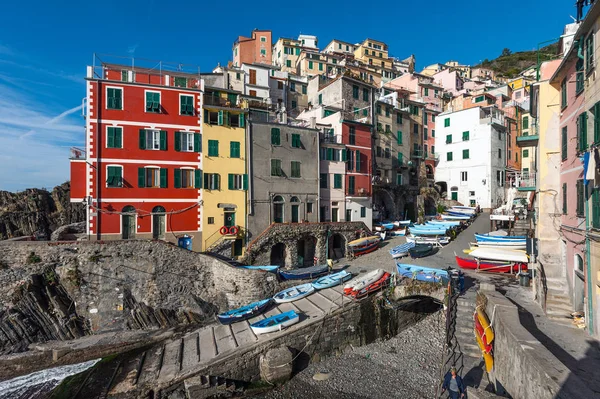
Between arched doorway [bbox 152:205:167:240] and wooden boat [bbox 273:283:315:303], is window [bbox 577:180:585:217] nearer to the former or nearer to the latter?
wooden boat [bbox 273:283:315:303]

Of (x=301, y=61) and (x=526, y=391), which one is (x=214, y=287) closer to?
(x=526, y=391)

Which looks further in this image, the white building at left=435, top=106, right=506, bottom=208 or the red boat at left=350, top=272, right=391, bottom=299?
the white building at left=435, top=106, right=506, bottom=208

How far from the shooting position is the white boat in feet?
69.0

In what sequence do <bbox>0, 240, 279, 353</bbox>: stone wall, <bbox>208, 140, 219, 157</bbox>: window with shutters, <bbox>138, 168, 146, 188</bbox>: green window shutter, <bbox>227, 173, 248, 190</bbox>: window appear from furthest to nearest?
<bbox>227, 173, 248, 190</bbox>: window
<bbox>208, 140, 219, 157</bbox>: window with shutters
<bbox>138, 168, 146, 188</bbox>: green window shutter
<bbox>0, 240, 279, 353</bbox>: stone wall

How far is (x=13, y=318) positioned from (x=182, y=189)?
13747mm

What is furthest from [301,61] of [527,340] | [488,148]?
[527,340]

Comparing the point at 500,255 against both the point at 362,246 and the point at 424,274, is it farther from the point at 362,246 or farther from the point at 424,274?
the point at 362,246

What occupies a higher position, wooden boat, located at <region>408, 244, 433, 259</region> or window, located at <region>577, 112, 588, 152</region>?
window, located at <region>577, 112, 588, 152</region>

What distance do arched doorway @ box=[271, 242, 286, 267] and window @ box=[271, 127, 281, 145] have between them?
402 inches

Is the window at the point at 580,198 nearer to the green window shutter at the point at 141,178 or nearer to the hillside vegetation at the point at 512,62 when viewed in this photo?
the green window shutter at the point at 141,178

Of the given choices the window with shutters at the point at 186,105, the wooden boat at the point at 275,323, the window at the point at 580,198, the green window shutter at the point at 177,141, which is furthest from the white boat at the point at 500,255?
the window with shutters at the point at 186,105

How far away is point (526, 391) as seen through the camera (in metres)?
8.48

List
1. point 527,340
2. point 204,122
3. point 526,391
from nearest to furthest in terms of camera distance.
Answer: point 526,391 < point 527,340 < point 204,122

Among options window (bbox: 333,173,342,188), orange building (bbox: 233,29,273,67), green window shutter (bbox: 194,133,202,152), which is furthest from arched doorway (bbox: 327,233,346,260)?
orange building (bbox: 233,29,273,67)
